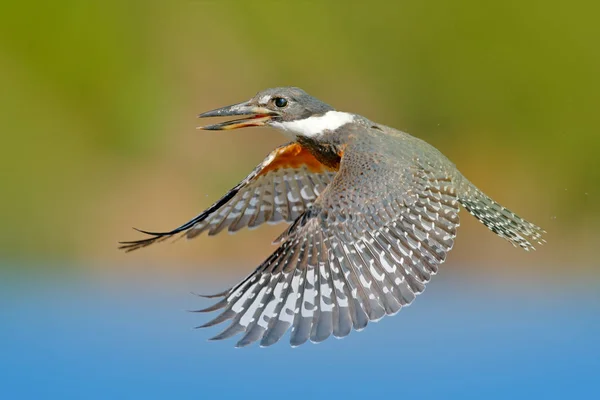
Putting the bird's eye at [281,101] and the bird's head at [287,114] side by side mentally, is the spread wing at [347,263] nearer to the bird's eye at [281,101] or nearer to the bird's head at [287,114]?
the bird's head at [287,114]

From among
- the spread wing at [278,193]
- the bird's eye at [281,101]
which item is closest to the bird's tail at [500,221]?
the spread wing at [278,193]

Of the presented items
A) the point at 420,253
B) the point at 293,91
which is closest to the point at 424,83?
the point at 293,91

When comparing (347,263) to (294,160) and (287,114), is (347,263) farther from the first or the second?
(294,160)

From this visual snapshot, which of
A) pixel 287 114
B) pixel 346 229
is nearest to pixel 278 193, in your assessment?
pixel 287 114

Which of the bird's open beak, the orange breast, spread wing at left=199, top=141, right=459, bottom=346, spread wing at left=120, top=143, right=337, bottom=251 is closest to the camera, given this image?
spread wing at left=199, top=141, right=459, bottom=346

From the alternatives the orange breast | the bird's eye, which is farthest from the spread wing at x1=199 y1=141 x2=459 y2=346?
the orange breast

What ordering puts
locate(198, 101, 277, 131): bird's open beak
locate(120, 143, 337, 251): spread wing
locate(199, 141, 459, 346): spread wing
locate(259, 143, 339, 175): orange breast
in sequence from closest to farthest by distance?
1. locate(199, 141, 459, 346): spread wing
2. locate(198, 101, 277, 131): bird's open beak
3. locate(259, 143, 339, 175): orange breast
4. locate(120, 143, 337, 251): spread wing

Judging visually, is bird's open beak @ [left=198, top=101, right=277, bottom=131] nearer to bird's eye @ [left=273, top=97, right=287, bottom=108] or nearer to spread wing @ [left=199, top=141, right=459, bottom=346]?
bird's eye @ [left=273, top=97, right=287, bottom=108]

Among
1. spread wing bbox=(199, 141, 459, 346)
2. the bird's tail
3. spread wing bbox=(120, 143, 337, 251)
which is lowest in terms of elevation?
spread wing bbox=(199, 141, 459, 346)
